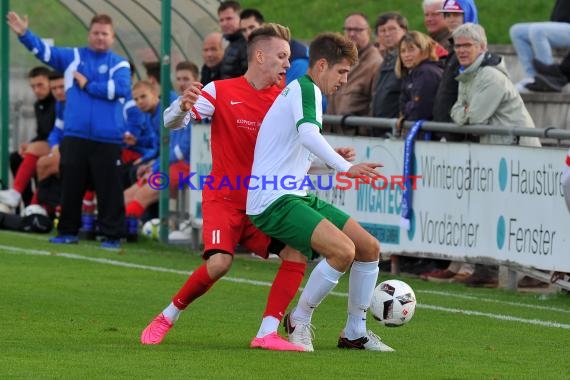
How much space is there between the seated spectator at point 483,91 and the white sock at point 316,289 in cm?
475

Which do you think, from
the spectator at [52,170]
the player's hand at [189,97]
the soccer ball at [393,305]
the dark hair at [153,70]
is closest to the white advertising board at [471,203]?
the soccer ball at [393,305]

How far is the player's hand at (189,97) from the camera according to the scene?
29.6 ft

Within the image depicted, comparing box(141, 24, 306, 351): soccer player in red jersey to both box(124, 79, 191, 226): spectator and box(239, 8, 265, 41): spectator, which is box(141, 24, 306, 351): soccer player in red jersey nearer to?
box(239, 8, 265, 41): spectator

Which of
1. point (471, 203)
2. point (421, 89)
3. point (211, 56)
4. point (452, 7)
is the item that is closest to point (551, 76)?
point (452, 7)

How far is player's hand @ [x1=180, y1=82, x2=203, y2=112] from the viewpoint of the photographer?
9023mm

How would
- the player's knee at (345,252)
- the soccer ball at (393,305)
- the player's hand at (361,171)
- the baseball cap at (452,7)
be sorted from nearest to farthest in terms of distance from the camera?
1. the player's hand at (361,171)
2. the player's knee at (345,252)
3. the soccer ball at (393,305)
4. the baseball cap at (452,7)

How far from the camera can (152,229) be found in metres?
17.8

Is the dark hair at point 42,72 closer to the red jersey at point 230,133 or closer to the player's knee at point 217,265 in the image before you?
the red jersey at point 230,133

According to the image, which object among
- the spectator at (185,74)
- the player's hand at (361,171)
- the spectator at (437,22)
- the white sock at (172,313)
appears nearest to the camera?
the player's hand at (361,171)

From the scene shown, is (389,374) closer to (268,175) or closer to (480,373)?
(480,373)

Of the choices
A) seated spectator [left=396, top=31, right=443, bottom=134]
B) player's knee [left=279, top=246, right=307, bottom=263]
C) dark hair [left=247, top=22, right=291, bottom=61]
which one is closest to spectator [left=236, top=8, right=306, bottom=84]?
seated spectator [left=396, top=31, right=443, bottom=134]

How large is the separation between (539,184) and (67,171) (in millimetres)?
5931

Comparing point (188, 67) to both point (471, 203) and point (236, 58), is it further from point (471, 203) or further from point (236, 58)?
point (471, 203)

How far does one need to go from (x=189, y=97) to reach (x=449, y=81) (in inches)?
207
